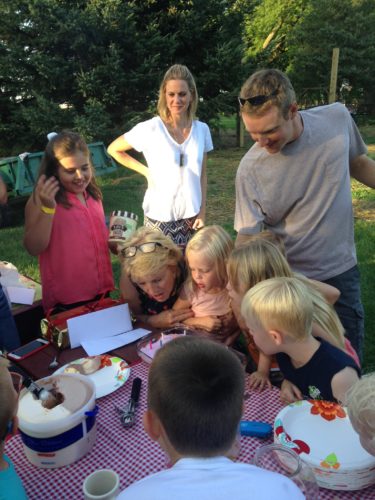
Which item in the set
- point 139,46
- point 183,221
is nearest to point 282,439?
point 183,221

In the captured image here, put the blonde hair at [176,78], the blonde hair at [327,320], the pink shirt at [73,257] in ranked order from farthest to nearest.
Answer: the blonde hair at [176,78], the pink shirt at [73,257], the blonde hair at [327,320]

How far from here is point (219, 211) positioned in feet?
23.2

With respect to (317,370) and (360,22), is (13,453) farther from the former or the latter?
(360,22)

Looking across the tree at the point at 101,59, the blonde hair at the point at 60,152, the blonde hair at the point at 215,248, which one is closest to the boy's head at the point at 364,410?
the blonde hair at the point at 215,248

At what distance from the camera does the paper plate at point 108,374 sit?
1.67 meters

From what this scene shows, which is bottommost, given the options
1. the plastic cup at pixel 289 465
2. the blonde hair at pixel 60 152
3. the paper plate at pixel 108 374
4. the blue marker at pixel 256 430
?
the blue marker at pixel 256 430

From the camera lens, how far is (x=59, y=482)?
4.22 ft

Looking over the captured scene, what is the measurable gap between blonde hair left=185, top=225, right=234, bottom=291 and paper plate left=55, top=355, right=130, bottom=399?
29.9 inches

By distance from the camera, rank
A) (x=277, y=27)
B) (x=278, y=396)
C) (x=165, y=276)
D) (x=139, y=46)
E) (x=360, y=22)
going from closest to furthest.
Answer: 1. (x=278, y=396)
2. (x=165, y=276)
3. (x=139, y=46)
4. (x=360, y=22)
5. (x=277, y=27)

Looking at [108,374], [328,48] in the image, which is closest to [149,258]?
[108,374]

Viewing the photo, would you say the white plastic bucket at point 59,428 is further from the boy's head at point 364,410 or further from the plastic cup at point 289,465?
the boy's head at point 364,410

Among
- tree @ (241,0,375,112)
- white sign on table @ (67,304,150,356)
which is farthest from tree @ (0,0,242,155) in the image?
white sign on table @ (67,304,150,356)

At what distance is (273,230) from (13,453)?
1.69 m

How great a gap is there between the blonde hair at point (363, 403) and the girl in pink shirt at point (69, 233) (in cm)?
173
